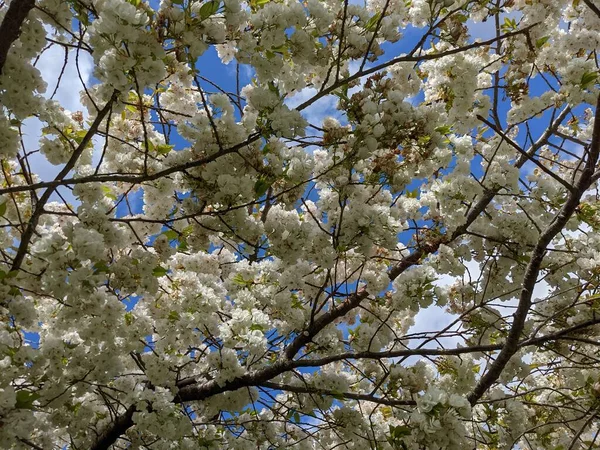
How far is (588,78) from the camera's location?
153 inches

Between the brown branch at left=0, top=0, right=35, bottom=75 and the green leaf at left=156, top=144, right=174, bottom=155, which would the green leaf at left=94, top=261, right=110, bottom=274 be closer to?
the green leaf at left=156, top=144, right=174, bottom=155

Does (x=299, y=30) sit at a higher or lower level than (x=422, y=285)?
higher

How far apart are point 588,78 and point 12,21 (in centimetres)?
384

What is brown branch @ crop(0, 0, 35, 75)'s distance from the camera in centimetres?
302

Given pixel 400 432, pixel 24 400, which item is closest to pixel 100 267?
pixel 24 400

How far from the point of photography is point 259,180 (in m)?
3.37

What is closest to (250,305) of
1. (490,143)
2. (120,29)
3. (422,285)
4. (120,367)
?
(120,367)

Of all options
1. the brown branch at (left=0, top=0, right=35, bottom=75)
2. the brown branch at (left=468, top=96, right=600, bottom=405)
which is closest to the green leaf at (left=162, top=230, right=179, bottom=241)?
the brown branch at (left=0, top=0, right=35, bottom=75)

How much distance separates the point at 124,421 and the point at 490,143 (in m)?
4.40

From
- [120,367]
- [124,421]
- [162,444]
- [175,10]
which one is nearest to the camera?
[175,10]

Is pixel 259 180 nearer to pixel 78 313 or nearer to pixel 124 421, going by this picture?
pixel 78 313

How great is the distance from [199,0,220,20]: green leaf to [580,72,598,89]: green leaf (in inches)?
108

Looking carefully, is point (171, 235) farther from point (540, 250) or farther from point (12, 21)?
point (540, 250)

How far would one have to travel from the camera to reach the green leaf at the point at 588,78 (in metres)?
3.88
